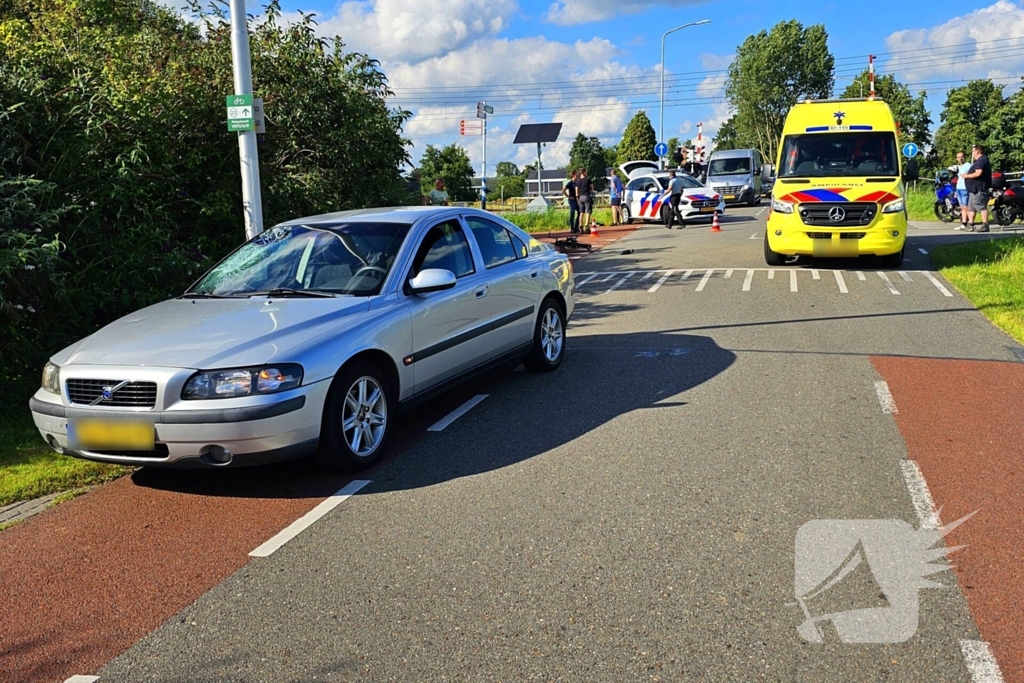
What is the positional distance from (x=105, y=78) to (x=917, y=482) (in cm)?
816

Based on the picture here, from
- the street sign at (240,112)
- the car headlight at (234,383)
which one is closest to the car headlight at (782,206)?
the street sign at (240,112)

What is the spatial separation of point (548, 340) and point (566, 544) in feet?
13.3

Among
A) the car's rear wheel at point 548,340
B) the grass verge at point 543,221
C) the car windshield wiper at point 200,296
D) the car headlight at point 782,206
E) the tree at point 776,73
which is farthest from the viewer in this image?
the tree at point 776,73

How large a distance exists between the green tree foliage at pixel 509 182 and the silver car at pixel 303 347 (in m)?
73.2

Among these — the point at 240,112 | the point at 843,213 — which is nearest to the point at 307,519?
the point at 240,112

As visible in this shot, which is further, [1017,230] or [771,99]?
[771,99]

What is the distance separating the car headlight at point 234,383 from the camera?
500cm

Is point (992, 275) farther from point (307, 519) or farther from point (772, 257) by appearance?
point (307, 519)

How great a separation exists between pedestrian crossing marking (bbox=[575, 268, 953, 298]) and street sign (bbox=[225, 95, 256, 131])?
662 cm

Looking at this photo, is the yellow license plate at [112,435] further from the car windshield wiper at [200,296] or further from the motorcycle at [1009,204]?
the motorcycle at [1009,204]

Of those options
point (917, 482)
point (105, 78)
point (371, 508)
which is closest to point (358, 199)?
point (105, 78)

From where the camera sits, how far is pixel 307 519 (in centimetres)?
496

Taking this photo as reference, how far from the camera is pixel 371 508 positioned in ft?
16.7

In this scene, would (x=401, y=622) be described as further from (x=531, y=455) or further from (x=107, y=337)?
(x=107, y=337)
